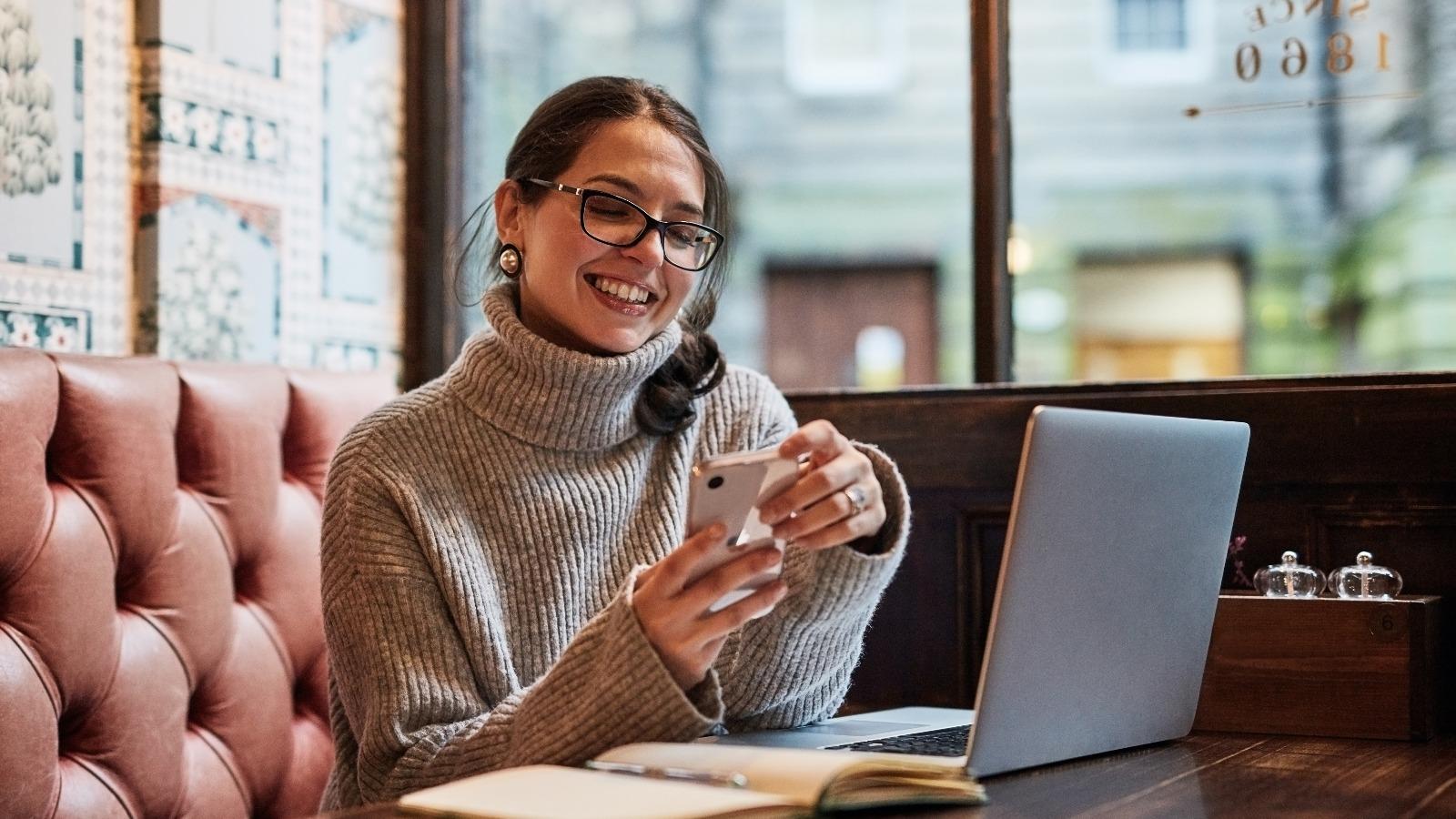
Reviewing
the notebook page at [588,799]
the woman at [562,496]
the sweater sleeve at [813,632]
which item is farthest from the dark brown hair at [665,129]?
the notebook page at [588,799]

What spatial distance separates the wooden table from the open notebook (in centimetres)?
2

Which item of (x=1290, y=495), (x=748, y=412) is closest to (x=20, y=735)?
(x=748, y=412)

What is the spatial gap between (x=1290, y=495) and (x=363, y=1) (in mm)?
1525

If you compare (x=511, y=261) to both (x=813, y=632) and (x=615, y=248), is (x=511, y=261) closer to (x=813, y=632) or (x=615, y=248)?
(x=615, y=248)

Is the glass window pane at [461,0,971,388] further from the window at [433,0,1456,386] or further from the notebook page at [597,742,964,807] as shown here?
the notebook page at [597,742,964,807]

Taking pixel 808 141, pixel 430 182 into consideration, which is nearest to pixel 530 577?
pixel 430 182

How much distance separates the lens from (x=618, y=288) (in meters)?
1.60

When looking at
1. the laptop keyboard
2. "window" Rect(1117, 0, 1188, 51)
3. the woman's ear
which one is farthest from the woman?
"window" Rect(1117, 0, 1188, 51)

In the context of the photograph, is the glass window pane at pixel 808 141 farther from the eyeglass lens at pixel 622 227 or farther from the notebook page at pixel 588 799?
the notebook page at pixel 588 799

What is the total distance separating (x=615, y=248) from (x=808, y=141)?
386cm

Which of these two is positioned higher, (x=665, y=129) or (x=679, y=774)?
(x=665, y=129)

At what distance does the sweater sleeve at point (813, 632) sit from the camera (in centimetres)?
135

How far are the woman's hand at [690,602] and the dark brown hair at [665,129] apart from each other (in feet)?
1.62

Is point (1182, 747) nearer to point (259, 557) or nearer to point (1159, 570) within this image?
point (1159, 570)
